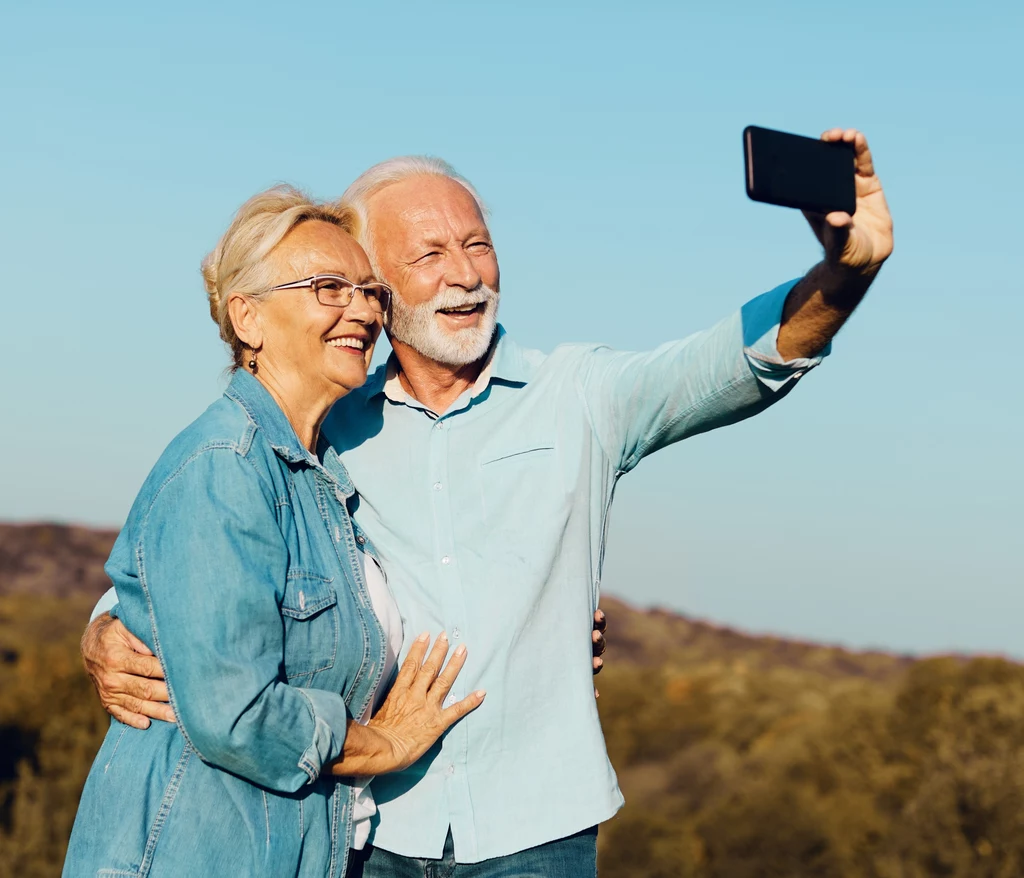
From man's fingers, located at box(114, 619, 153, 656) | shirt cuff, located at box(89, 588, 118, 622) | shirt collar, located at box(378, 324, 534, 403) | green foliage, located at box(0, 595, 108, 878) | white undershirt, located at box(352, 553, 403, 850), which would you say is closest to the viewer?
man's fingers, located at box(114, 619, 153, 656)

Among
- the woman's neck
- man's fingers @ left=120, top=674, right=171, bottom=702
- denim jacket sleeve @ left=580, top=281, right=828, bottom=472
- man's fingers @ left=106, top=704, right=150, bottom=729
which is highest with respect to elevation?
denim jacket sleeve @ left=580, top=281, right=828, bottom=472

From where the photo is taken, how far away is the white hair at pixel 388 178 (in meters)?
4.49

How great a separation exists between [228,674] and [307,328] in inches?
40.4

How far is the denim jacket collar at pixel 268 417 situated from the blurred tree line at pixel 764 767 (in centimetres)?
2960

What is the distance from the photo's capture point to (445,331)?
420cm

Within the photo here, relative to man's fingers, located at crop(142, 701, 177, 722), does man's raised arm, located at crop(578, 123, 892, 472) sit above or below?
above

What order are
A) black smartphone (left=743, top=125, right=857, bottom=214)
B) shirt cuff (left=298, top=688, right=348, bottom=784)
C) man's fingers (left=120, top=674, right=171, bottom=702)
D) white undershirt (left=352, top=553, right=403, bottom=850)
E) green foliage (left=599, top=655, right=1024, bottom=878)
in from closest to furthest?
black smartphone (left=743, top=125, right=857, bottom=214) < shirt cuff (left=298, top=688, right=348, bottom=784) < man's fingers (left=120, top=674, right=171, bottom=702) < white undershirt (left=352, top=553, right=403, bottom=850) < green foliage (left=599, top=655, right=1024, bottom=878)

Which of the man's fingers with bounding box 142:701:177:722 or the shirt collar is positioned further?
the shirt collar

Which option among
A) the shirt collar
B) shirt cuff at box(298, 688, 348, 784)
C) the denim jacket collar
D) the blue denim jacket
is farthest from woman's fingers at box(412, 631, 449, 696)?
the shirt collar

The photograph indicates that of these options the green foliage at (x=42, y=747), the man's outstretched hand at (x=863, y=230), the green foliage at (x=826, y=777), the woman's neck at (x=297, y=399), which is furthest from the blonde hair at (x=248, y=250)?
the green foliage at (x=826, y=777)

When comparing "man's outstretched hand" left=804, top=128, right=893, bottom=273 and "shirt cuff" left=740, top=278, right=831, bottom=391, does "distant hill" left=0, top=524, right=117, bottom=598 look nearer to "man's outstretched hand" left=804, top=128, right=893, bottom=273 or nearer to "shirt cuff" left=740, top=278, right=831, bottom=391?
"shirt cuff" left=740, top=278, right=831, bottom=391

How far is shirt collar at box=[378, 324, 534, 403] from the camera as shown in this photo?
163 inches

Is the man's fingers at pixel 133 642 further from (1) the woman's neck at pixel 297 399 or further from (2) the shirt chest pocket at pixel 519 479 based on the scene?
(2) the shirt chest pocket at pixel 519 479

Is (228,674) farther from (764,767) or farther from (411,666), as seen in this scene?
(764,767)
